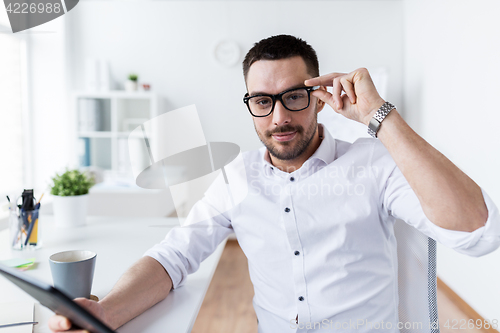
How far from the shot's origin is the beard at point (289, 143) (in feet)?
3.40

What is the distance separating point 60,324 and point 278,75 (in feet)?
2.55

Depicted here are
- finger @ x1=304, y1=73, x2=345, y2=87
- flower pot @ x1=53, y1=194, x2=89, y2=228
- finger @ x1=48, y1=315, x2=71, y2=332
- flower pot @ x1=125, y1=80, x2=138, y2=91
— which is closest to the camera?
finger @ x1=48, y1=315, x2=71, y2=332

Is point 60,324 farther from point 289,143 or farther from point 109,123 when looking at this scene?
point 109,123

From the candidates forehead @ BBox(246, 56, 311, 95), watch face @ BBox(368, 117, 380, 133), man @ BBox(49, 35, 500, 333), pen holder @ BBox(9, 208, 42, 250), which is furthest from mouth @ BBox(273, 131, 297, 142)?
pen holder @ BBox(9, 208, 42, 250)

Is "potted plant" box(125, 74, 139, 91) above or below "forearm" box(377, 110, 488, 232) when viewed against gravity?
above

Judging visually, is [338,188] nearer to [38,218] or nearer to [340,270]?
[340,270]

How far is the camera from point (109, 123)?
3201 millimetres

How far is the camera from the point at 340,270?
3.12 feet

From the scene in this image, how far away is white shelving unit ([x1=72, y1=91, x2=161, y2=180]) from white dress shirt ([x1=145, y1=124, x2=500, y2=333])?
2283 millimetres

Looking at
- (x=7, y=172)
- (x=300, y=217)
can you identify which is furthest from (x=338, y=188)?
(x=7, y=172)

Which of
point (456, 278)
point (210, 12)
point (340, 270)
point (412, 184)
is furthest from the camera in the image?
point (210, 12)

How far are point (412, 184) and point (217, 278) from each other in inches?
84.1

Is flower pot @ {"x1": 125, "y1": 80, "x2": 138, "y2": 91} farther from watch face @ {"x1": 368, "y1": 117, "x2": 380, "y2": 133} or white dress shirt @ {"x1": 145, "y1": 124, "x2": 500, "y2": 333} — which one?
watch face @ {"x1": 368, "y1": 117, "x2": 380, "y2": 133}

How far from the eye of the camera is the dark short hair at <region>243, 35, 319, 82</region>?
1.02 m
